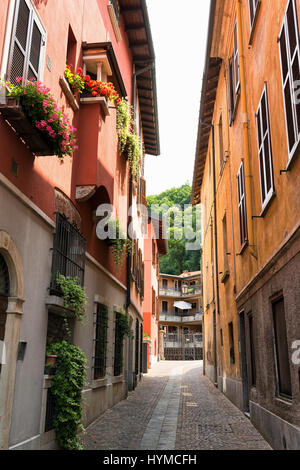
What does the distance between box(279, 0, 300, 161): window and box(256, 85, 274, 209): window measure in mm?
1168

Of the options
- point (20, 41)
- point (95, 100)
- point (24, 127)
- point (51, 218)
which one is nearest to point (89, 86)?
point (95, 100)

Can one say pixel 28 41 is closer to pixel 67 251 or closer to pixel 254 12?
pixel 67 251

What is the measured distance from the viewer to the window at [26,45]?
5414 millimetres

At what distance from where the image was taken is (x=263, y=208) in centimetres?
708

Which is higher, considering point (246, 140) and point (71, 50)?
point (71, 50)

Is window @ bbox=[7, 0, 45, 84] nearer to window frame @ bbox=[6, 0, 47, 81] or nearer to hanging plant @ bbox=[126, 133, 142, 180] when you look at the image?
window frame @ bbox=[6, 0, 47, 81]

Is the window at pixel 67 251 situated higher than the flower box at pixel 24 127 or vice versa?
the flower box at pixel 24 127

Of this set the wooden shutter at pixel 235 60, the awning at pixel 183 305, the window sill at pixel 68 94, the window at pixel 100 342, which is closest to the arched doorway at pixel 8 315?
the window sill at pixel 68 94

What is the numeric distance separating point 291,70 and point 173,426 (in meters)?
6.83

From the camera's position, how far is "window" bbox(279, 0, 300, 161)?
515 centimetres

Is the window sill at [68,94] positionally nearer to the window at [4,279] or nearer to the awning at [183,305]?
the window at [4,279]

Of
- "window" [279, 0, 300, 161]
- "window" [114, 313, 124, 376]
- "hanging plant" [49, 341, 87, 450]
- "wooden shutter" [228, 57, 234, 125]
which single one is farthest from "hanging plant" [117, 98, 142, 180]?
"hanging plant" [49, 341, 87, 450]

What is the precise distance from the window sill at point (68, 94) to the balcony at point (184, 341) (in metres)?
38.7

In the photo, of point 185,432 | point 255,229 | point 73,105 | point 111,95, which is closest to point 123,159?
point 111,95
